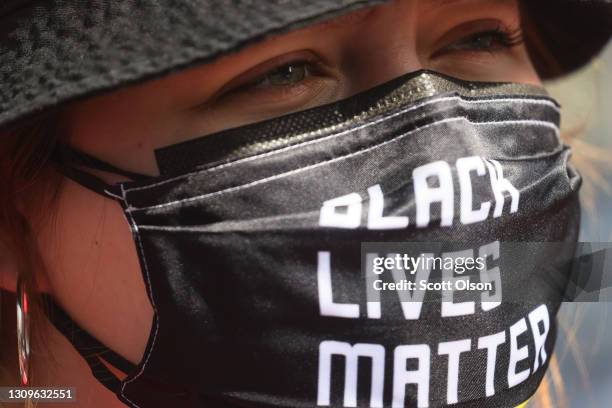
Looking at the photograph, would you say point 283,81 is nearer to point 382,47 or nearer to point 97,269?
point 382,47

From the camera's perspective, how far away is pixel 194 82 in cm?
100

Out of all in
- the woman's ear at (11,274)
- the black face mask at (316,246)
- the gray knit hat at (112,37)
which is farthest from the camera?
the woman's ear at (11,274)

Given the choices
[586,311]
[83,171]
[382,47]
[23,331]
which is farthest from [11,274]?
[586,311]

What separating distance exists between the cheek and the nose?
15.8 inches

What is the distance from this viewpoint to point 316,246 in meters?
1.00

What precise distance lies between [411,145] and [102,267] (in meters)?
0.49

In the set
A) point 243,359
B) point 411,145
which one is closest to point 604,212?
point 411,145

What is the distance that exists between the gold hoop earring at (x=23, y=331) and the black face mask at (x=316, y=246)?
242 mm

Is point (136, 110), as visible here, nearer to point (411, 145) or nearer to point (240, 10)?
point (240, 10)

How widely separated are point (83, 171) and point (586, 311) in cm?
132

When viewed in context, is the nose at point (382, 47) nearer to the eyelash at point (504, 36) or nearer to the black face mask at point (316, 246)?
the black face mask at point (316, 246)

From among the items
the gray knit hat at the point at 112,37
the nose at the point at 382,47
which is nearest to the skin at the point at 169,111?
the nose at the point at 382,47

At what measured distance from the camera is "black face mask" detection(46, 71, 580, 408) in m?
1.00

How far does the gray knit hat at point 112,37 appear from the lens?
0.85 metres
